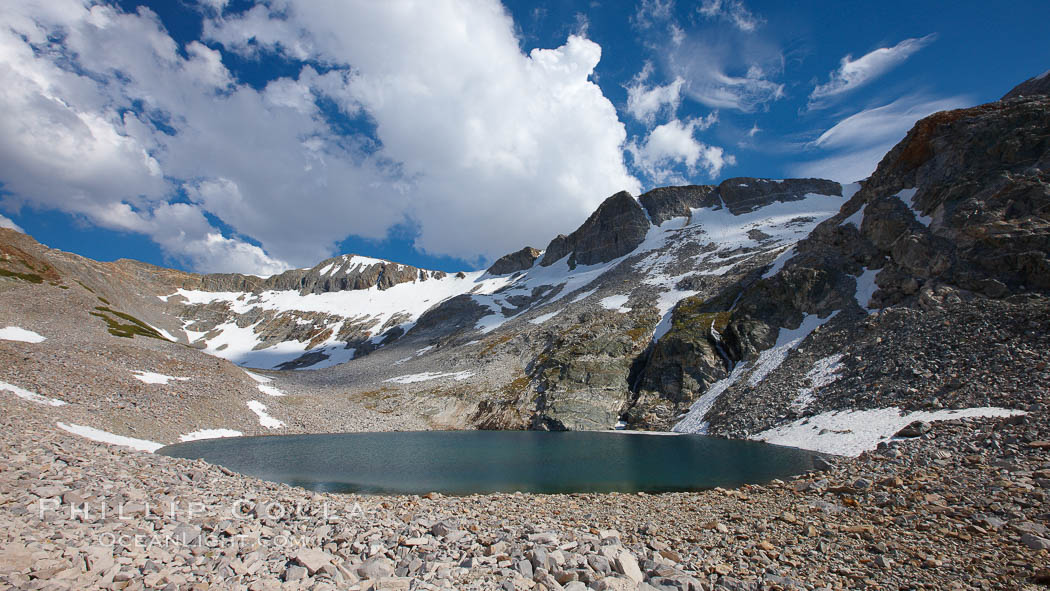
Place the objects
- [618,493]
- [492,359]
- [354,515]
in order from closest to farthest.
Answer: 1. [354,515]
2. [618,493]
3. [492,359]

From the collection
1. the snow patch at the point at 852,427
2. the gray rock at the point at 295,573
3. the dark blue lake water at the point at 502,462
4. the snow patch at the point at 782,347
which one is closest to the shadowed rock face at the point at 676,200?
the snow patch at the point at 782,347

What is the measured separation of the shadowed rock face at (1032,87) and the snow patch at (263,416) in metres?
106

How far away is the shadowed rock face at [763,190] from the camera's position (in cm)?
13475

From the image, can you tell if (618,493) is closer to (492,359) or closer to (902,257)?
(902,257)

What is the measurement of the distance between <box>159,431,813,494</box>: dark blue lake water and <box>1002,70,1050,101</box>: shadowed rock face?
2807 inches

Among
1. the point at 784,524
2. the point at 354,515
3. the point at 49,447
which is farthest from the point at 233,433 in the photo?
the point at 784,524

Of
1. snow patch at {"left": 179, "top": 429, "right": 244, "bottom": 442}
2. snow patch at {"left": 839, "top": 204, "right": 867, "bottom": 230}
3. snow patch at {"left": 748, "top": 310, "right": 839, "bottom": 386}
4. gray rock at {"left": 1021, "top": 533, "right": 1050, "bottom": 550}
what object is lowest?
gray rock at {"left": 1021, "top": 533, "right": 1050, "bottom": 550}

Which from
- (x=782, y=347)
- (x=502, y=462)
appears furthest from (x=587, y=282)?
(x=502, y=462)

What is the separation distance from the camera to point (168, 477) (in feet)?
51.7

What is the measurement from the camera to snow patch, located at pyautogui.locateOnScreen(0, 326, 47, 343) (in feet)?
158

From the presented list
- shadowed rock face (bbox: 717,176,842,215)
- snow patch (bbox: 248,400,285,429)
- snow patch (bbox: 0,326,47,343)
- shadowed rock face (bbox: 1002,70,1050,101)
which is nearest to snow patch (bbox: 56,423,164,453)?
snow patch (bbox: 248,400,285,429)

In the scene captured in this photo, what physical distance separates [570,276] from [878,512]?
123m

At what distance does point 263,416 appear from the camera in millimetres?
53438

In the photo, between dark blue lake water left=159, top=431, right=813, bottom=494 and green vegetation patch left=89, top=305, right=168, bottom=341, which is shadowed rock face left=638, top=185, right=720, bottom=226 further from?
green vegetation patch left=89, top=305, right=168, bottom=341
